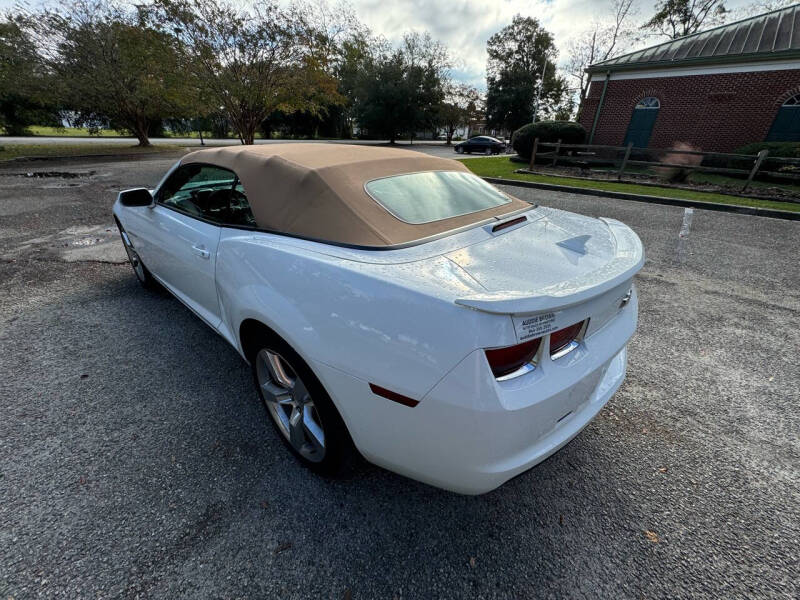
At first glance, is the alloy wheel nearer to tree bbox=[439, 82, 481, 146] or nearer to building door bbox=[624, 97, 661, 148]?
building door bbox=[624, 97, 661, 148]

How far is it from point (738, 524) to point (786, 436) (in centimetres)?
92

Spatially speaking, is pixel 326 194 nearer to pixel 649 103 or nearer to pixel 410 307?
pixel 410 307

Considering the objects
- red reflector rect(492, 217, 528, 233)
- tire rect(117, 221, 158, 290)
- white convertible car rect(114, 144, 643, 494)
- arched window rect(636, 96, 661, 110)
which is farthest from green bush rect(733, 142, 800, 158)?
tire rect(117, 221, 158, 290)

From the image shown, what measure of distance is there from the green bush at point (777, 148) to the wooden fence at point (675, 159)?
504 mm

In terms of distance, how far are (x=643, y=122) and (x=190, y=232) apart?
65.4ft

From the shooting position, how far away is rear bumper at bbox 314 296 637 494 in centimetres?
121

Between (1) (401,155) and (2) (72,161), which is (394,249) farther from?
(2) (72,161)

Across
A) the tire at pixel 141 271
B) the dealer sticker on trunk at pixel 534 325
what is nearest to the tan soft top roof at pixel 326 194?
the dealer sticker on trunk at pixel 534 325

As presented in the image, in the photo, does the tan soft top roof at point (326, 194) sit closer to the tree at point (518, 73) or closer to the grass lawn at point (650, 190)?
the grass lawn at point (650, 190)

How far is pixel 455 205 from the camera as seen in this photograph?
7.13ft

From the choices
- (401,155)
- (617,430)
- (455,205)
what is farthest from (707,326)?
→ (401,155)

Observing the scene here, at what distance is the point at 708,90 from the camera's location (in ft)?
48.3

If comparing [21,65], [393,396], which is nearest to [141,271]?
[393,396]

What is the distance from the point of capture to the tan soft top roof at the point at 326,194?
5.81ft
